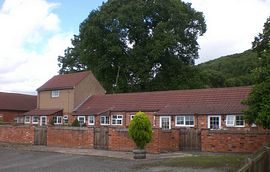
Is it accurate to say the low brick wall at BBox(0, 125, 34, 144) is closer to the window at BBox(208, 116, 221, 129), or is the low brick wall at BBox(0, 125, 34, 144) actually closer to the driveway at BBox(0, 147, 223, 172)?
the driveway at BBox(0, 147, 223, 172)

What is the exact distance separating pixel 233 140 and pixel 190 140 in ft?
9.95

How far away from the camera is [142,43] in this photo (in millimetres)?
59719

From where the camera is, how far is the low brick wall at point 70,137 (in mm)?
29625

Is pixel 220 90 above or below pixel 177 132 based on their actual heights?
above

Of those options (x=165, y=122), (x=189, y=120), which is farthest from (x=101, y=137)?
(x=165, y=122)

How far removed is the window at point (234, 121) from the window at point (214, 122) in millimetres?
845

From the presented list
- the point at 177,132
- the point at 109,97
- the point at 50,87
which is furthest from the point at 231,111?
the point at 50,87

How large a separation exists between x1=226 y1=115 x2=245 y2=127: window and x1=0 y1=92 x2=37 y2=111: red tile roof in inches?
A: 1614

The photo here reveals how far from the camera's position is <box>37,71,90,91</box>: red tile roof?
50.7 meters

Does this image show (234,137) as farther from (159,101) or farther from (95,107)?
(95,107)

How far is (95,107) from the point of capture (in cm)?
4697

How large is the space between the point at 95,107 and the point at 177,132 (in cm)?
2054

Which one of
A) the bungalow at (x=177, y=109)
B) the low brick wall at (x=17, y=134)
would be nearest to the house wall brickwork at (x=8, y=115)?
the bungalow at (x=177, y=109)

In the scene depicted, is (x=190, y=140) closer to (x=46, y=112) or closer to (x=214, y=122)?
(x=214, y=122)
